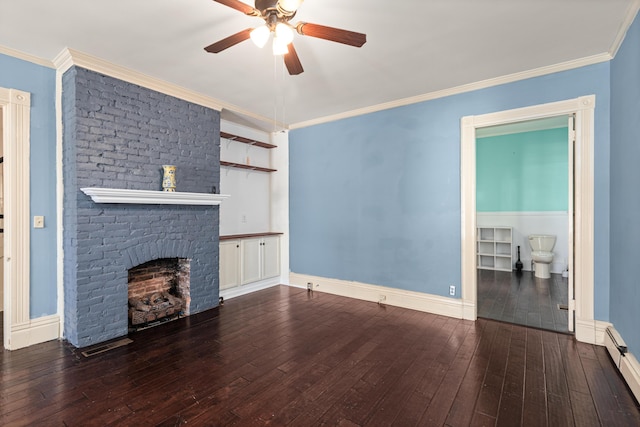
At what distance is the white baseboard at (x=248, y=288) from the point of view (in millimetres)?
4359

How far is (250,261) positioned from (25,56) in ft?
10.9

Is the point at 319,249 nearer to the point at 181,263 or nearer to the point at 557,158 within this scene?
the point at 181,263

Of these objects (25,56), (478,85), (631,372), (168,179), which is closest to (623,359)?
(631,372)

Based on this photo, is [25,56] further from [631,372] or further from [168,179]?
[631,372]

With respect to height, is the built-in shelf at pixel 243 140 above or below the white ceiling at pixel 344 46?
below

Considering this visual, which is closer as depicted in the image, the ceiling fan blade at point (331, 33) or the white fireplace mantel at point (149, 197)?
the ceiling fan blade at point (331, 33)

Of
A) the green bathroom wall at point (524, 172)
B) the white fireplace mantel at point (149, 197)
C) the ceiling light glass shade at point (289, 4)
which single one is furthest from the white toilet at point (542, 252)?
the ceiling light glass shade at point (289, 4)

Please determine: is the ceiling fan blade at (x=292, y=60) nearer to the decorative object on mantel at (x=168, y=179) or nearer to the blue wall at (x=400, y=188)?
the decorative object on mantel at (x=168, y=179)

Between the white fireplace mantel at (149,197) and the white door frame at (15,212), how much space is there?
585mm

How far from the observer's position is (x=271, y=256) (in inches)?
199

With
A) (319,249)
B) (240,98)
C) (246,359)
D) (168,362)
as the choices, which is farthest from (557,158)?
(168,362)

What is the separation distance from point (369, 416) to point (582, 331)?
2421mm

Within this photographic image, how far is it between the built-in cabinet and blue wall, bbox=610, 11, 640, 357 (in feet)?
13.5

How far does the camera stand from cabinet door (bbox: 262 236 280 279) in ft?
16.1
